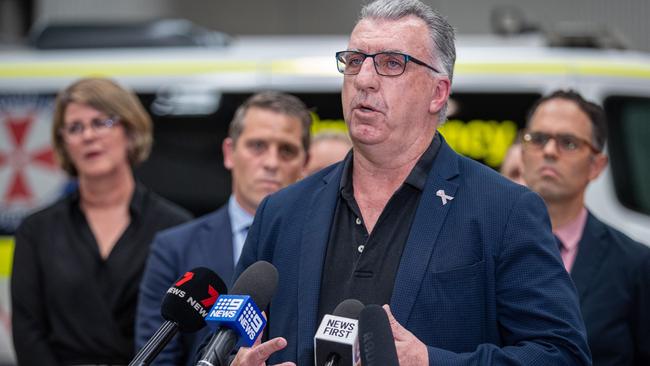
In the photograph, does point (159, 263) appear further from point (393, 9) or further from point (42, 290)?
point (393, 9)

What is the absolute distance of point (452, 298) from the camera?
9.23 feet

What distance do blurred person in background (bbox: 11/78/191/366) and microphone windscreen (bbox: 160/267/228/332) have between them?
6.43 ft

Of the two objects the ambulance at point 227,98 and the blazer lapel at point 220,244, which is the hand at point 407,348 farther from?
the ambulance at point 227,98

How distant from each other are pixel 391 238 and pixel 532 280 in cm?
40

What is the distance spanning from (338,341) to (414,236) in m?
0.55

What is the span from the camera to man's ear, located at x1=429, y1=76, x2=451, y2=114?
121 inches

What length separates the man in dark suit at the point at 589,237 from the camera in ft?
12.6

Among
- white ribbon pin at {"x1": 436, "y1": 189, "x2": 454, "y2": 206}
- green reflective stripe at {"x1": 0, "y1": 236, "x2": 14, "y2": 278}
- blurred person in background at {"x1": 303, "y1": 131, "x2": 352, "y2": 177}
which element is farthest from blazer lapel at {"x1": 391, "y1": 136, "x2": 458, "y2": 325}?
green reflective stripe at {"x1": 0, "y1": 236, "x2": 14, "y2": 278}

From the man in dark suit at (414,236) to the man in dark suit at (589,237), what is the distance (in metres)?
1.09

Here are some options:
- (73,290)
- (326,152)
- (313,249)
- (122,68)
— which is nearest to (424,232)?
(313,249)

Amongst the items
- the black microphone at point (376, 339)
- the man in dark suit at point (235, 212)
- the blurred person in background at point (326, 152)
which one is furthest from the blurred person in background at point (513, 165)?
the black microphone at point (376, 339)

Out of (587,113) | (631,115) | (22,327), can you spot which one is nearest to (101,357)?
(22,327)

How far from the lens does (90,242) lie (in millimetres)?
4871

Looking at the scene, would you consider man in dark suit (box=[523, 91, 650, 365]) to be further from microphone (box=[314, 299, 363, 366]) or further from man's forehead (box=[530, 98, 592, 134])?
microphone (box=[314, 299, 363, 366])
